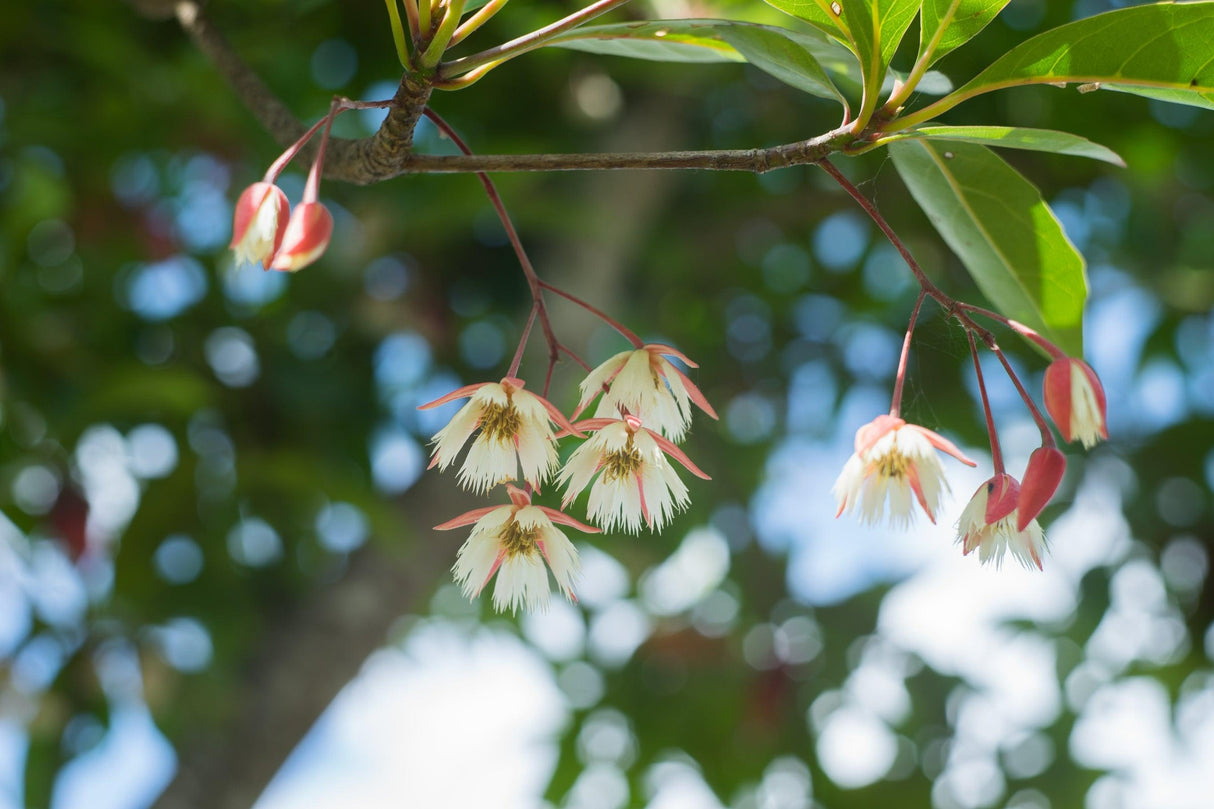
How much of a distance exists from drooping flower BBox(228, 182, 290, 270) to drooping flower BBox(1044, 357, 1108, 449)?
54cm

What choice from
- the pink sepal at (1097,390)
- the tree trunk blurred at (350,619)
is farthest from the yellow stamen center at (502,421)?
the tree trunk blurred at (350,619)

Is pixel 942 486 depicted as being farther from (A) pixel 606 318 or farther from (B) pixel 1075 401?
(A) pixel 606 318

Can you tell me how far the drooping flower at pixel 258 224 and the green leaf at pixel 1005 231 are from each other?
0.47 m

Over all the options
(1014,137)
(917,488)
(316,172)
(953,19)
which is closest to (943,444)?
(917,488)

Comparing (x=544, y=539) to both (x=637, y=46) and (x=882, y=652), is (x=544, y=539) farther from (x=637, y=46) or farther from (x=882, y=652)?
(x=882, y=652)

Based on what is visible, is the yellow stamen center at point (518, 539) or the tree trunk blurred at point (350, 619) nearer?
the yellow stamen center at point (518, 539)

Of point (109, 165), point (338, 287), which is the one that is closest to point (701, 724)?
point (338, 287)

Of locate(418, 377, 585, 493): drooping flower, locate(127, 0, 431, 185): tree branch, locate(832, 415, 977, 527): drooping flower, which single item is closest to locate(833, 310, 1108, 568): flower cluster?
locate(832, 415, 977, 527): drooping flower

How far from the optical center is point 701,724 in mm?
2779

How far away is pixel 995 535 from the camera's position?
2.45 feet

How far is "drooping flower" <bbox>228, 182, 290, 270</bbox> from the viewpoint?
0.72 meters

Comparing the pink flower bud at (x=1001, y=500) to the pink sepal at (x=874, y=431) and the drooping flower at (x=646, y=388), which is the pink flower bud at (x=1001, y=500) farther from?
the drooping flower at (x=646, y=388)

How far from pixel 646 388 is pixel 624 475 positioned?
70 mm

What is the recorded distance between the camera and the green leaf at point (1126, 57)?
66cm
